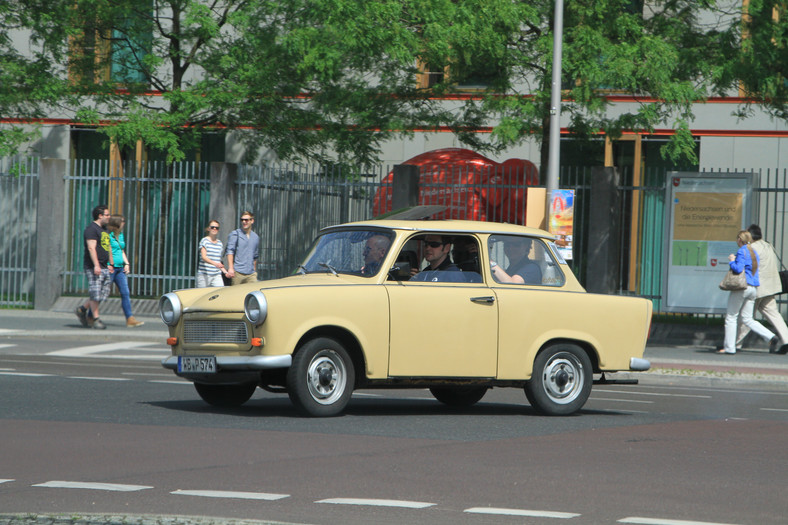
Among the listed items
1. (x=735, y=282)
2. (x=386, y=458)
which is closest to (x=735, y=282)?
(x=735, y=282)

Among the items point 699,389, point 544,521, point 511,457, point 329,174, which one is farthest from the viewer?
point 329,174

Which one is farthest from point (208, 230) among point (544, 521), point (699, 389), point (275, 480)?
point (544, 521)

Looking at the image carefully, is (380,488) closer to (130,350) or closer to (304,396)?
(304,396)

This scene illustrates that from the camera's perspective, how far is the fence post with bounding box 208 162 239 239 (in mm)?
23078

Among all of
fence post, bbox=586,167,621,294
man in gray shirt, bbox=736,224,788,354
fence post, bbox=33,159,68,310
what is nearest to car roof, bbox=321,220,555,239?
man in gray shirt, bbox=736,224,788,354

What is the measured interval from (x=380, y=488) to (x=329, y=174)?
60.4ft

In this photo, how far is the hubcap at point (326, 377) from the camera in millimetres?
10125

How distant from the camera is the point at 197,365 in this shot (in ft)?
33.7

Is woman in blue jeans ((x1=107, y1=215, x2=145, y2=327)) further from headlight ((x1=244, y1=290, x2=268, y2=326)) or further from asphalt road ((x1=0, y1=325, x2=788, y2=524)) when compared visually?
headlight ((x1=244, y1=290, x2=268, y2=326))

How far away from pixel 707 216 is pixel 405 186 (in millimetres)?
5346

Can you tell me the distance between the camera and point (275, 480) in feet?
24.0

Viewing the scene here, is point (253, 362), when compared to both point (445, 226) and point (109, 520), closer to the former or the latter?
point (445, 226)

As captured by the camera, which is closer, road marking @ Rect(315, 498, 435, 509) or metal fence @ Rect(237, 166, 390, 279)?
road marking @ Rect(315, 498, 435, 509)

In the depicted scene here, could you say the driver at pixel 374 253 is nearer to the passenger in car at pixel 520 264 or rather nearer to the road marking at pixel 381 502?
the passenger in car at pixel 520 264
